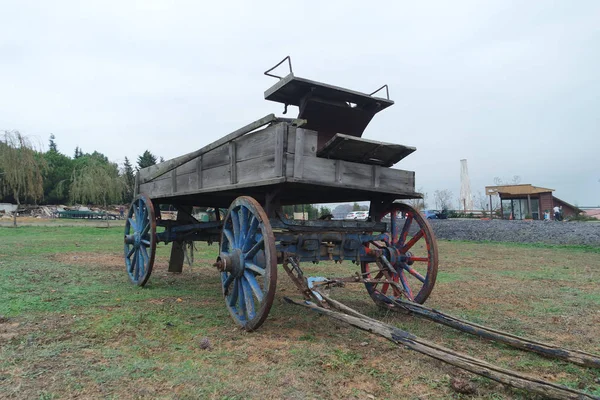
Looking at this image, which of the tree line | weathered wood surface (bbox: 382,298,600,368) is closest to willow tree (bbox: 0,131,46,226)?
the tree line

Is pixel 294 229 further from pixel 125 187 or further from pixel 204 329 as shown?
pixel 125 187

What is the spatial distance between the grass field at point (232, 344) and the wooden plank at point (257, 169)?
150 cm

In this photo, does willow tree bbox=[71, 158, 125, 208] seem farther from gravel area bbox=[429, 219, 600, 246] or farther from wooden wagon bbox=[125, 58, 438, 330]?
wooden wagon bbox=[125, 58, 438, 330]

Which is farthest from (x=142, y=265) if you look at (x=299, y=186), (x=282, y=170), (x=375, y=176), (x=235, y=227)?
(x=375, y=176)

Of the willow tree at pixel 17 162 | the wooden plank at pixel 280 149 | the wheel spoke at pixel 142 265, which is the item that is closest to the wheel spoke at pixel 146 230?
the wheel spoke at pixel 142 265

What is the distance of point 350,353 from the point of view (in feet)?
11.2

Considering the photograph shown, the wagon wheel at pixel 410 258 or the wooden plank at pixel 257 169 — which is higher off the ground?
the wooden plank at pixel 257 169

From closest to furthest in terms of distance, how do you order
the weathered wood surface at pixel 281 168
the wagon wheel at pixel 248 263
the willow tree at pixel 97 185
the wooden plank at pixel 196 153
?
the wagon wheel at pixel 248 263 < the weathered wood surface at pixel 281 168 < the wooden plank at pixel 196 153 < the willow tree at pixel 97 185

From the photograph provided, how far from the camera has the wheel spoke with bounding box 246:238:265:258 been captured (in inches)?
156

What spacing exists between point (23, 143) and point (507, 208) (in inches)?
1343

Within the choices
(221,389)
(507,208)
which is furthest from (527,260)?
(507,208)

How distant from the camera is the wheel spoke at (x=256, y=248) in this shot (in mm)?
3966

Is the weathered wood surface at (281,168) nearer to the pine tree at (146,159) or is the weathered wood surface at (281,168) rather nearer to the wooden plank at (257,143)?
the wooden plank at (257,143)

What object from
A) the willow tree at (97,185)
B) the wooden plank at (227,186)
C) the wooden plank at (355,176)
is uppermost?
the willow tree at (97,185)
